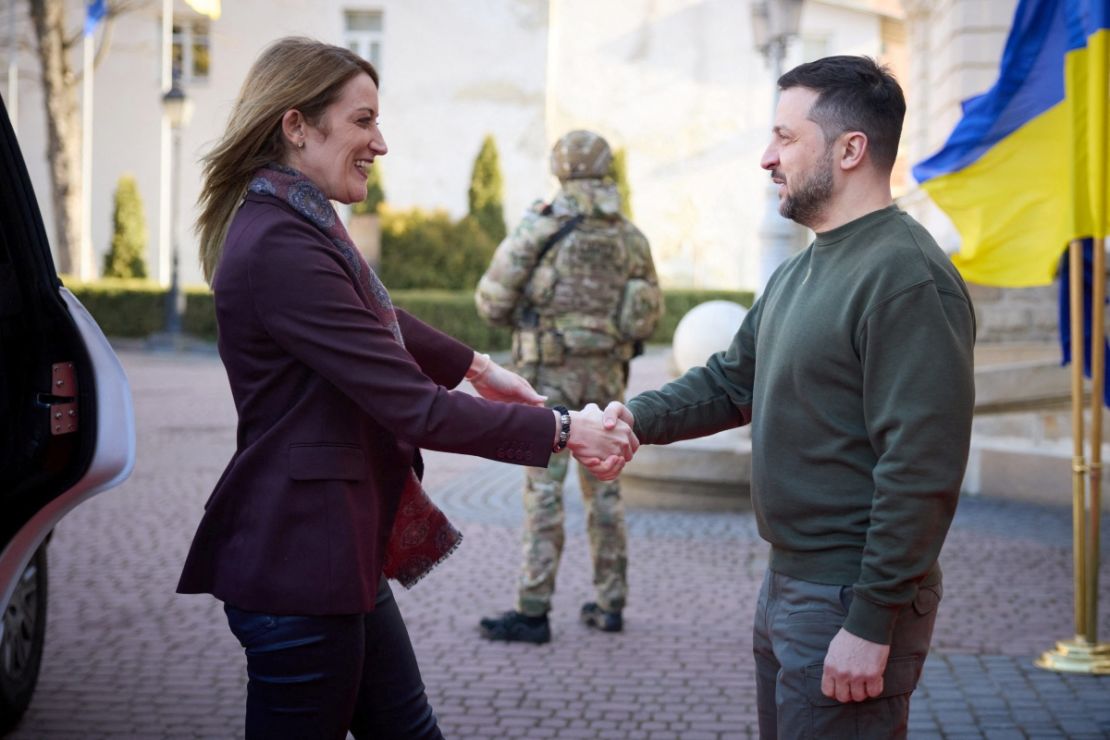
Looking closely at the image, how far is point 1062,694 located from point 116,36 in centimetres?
3423

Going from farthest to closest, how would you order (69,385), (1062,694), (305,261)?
(1062,694), (69,385), (305,261)

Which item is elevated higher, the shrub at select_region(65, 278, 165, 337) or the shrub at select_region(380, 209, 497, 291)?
the shrub at select_region(380, 209, 497, 291)

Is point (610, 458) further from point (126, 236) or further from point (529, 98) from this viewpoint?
point (529, 98)

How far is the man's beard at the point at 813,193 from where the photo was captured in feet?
8.91

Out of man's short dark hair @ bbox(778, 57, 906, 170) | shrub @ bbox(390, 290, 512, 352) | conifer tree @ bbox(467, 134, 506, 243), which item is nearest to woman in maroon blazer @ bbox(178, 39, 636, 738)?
man's short dark hair @ bbox(778, 57, 906, 170)

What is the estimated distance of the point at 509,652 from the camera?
19.4 feet

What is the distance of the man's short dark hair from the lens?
8.77 feet

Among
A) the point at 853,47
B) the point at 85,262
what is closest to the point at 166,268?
the point at 85,262

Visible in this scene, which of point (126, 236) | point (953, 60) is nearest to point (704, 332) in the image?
point (953, 60)

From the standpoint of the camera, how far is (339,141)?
9.23 ft

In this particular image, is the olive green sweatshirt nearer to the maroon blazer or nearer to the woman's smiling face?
the maroon blazer

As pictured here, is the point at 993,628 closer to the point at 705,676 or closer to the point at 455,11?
the point at 705,676

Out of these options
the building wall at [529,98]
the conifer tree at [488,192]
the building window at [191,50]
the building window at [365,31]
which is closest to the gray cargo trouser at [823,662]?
the conifer tree at [488,192]

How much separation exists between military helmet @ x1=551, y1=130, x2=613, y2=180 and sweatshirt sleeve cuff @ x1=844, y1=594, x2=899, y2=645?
3967 mm
